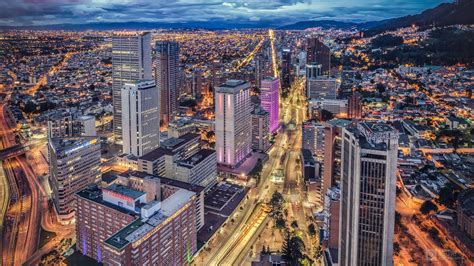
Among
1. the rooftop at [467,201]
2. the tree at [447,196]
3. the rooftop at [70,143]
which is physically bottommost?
the tree at [447,196]

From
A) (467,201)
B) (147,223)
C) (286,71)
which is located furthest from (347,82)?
(147,223)

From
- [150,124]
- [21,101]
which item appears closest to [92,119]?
[150,124]

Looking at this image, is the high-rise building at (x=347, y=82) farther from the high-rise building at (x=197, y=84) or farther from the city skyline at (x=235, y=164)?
the high-rise building at (x=197, y=84)

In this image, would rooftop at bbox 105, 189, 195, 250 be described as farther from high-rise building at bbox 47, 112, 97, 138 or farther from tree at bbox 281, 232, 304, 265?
high-rise building at bbox 47, 112, 97, 138

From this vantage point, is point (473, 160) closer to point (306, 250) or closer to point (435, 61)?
point (306, 250)

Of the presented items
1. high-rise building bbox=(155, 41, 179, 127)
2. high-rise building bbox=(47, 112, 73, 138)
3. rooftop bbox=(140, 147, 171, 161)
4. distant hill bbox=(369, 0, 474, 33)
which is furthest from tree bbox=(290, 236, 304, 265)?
distant hill bbox=(369, 0, 474, 33)

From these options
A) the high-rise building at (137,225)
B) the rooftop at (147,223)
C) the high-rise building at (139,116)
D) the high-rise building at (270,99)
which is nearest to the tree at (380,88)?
the high-rise building at (270,99)
